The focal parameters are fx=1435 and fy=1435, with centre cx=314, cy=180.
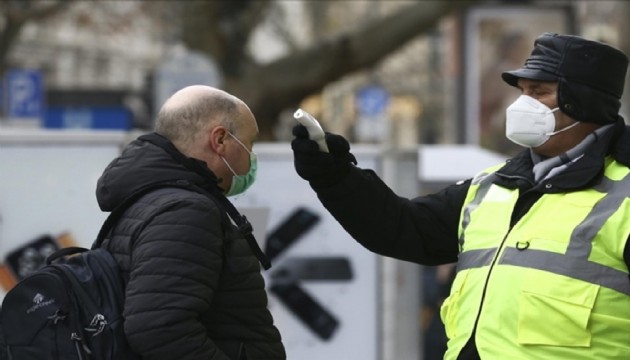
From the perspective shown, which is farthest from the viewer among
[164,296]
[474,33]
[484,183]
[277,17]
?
[277,17]

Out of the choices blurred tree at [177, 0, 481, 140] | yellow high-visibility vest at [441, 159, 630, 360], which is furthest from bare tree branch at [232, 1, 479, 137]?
yellow high-visibility vest at [441, 159, 630, 360]

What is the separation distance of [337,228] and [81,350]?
3.04m

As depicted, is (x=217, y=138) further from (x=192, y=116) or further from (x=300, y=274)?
(x=300, y=274)

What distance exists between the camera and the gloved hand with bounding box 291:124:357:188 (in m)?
4.07

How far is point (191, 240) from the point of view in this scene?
11.8 ft

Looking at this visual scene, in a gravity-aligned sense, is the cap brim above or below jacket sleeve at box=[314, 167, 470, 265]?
above

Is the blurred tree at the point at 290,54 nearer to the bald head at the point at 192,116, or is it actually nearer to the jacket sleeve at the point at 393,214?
the jacket sleeve at the point at 393,214

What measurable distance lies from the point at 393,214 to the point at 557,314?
0.75 m

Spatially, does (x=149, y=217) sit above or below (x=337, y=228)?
above

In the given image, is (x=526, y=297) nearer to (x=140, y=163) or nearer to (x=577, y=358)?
(x=577, y=358)

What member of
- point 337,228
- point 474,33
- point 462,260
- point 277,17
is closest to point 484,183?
point 462,260

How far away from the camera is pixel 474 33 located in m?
19.6

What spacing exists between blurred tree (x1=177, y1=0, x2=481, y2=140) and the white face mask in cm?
1046

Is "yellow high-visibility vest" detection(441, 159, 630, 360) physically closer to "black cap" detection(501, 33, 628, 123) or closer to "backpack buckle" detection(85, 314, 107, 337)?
"black cap" detection(501, 33, 628, 123)
